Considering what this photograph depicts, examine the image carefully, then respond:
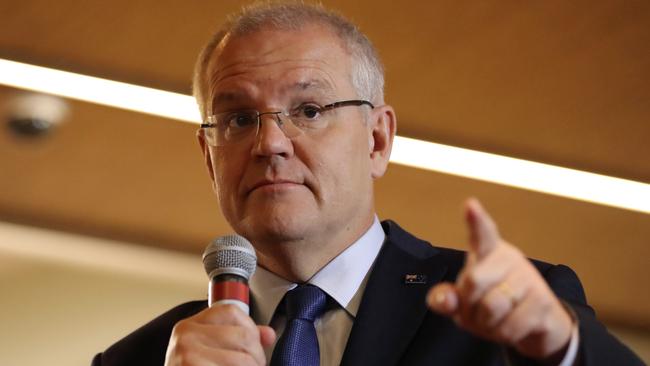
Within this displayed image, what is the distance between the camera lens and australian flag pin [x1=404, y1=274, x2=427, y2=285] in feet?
7.85

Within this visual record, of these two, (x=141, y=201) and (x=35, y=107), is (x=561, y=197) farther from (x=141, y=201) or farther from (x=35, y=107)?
(x=35, y=107)

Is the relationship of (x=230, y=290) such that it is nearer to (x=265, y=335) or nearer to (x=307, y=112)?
(x=265, y=335)

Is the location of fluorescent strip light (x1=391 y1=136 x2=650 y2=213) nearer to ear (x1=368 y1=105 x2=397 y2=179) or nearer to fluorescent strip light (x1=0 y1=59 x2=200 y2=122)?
fluorescent strip light (x1=0 y1=59 x2=200 y2=122)

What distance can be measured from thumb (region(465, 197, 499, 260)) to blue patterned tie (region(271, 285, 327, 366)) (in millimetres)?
842

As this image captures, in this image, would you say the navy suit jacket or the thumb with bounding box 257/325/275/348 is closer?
the thumb with bounding box 257/325/275/348

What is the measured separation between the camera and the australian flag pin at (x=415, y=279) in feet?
7.85

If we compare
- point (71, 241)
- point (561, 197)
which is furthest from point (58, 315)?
point (561, 197)

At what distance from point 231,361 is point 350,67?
1101 mm

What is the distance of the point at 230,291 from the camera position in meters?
1.85

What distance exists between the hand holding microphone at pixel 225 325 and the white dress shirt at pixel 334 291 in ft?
1.49

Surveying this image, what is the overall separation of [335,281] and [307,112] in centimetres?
40

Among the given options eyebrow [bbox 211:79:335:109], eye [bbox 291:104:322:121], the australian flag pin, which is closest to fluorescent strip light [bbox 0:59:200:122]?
eyebrow [bbox 211:79:335:109]

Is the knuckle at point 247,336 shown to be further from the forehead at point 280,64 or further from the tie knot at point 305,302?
the forehead at point 280,64

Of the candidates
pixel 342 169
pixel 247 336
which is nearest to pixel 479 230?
pixel 247 336
